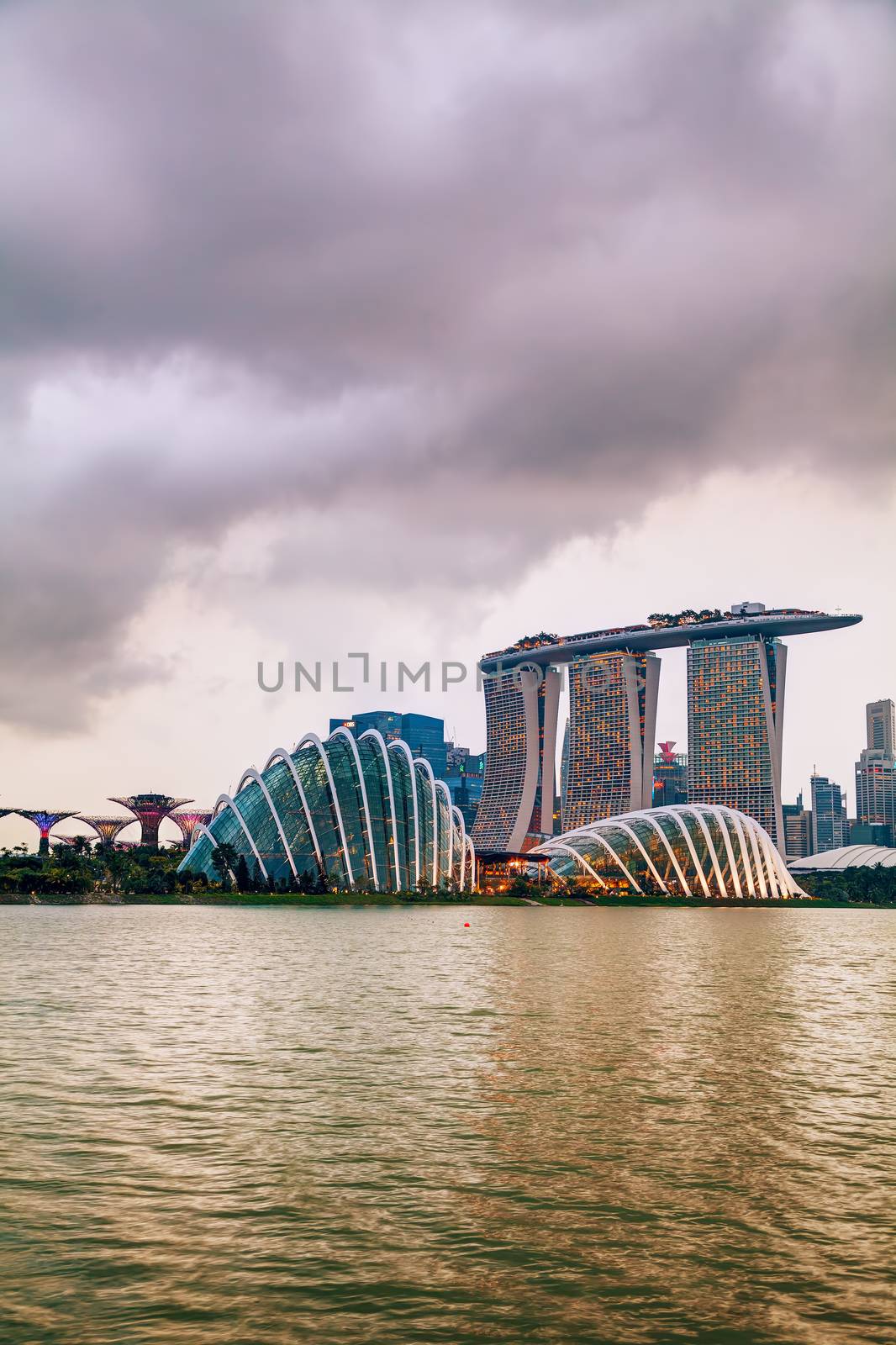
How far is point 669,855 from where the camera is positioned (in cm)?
17700

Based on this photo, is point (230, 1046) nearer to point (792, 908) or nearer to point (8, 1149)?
point (8, 1149)

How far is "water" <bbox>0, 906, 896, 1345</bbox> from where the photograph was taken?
13.8m

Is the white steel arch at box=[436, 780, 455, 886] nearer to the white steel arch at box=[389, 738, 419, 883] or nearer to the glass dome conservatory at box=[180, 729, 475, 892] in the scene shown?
the glass dome conservatory at box=[180, 729, 475, 892]

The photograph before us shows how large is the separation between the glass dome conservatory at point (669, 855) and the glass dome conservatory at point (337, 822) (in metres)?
29.4

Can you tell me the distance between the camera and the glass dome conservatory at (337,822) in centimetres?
14238

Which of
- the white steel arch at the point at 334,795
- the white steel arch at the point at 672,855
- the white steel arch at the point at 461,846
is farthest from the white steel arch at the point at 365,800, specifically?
the white steel arch at the point at 672,855

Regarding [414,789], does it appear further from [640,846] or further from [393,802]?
[640,846]

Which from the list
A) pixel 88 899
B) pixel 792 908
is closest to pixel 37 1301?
pixel 88 899

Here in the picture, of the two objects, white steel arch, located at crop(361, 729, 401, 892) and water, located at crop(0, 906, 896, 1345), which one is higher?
white steel arch, located at crop(361, 729, 401, 892)

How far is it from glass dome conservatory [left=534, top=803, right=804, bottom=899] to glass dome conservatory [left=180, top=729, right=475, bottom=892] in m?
29.4

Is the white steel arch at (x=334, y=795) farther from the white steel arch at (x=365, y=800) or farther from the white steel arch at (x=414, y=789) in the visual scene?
the white steel arch at (x=414, y=789)

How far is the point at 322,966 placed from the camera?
192 ft

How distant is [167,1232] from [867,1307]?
358 inches

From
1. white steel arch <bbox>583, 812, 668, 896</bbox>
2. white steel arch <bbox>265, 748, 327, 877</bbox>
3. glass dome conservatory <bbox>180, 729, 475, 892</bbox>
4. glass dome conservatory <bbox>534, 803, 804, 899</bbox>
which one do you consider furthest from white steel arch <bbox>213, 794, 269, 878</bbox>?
white steel arch <bbox>583, 812, 668, 896</bbox>
